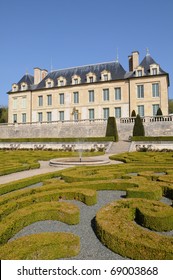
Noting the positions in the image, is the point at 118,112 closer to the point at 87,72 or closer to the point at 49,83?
the point at 87,72

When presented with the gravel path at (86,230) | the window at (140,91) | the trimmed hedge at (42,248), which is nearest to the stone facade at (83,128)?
the window at (140,91)

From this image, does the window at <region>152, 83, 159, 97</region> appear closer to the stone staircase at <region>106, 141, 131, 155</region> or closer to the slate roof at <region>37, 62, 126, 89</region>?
the slate roof at <region>37, 62, 126, 89</region>

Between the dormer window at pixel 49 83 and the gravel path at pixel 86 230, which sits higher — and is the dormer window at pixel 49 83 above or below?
above

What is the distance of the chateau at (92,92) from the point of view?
111 ft

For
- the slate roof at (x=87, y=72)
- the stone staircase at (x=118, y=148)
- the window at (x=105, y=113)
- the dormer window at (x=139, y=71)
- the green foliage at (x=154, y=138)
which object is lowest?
the stone staircase at (x=118, y=148)

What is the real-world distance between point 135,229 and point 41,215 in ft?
6.51

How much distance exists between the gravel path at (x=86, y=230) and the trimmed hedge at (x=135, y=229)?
122 mm

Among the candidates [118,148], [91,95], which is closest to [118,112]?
[91,95]

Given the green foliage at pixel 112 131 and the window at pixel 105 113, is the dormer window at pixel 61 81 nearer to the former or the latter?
the window at pixel 105 113

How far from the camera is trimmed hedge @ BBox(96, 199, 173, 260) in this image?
3.11m

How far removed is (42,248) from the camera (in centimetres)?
329

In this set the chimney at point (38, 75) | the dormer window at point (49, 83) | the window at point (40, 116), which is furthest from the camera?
the chimney at point (38, 75)
